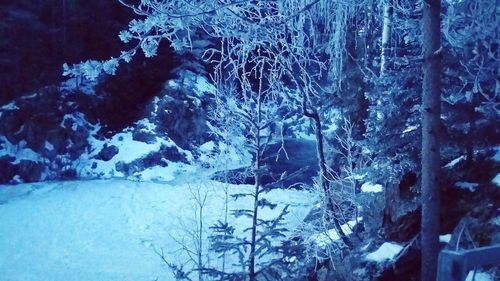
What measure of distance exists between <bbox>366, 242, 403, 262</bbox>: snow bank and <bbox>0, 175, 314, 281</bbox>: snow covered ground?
2.97 metres

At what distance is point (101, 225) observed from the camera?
13.5 meters

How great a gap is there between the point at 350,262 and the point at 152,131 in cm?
1535

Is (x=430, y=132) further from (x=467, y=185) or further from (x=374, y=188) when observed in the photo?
(x=374, y=188)

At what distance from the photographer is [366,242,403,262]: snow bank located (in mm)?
5676

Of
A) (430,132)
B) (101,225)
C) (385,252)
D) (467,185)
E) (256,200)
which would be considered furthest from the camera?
(101,225)

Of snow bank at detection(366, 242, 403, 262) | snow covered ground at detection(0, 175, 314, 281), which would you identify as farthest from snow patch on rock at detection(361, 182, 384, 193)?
snow bank at detection(366, 242, 403, 262)

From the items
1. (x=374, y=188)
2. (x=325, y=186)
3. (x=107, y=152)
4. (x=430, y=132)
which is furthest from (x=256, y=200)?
(x=107, y=152)

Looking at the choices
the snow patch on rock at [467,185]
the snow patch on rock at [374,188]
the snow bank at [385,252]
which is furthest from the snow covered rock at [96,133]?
the snow patch on rock at [467,185]

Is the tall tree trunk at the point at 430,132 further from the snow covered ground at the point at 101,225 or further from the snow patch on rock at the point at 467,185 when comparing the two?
the snow covered ground at the point at 101,225

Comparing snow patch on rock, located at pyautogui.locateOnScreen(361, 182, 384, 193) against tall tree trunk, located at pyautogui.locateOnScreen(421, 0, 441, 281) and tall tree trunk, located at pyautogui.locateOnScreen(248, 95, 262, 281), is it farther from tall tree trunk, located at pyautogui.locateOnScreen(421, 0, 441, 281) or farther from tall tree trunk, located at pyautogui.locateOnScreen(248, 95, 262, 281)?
tall tree trunk, located at pyautogui.locateOnScreen(421, 0, 441, 281)

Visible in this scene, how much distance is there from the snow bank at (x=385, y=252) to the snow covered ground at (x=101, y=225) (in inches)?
117

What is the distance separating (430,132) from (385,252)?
1.89 m

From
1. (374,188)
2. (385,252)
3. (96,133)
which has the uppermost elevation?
(96,133)

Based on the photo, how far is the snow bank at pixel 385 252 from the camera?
5.68 m
